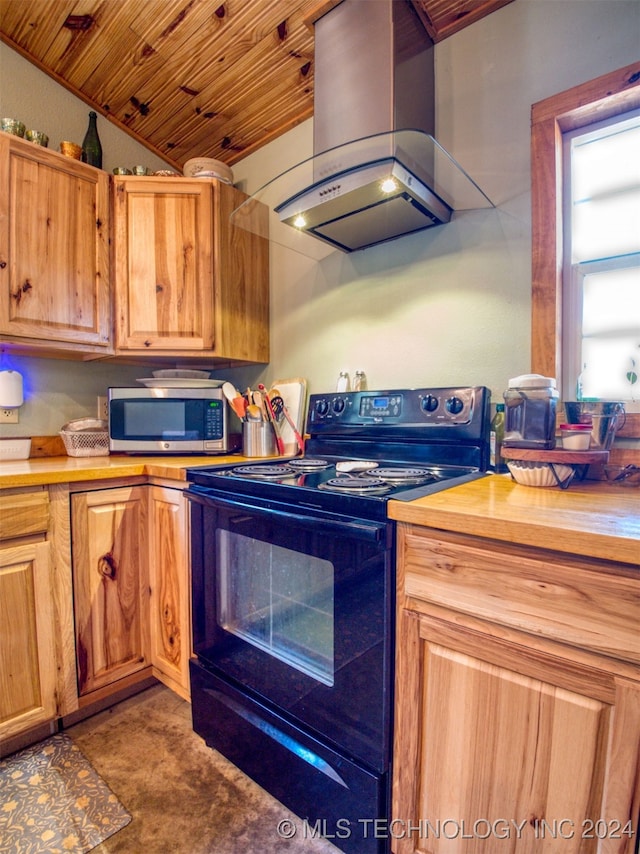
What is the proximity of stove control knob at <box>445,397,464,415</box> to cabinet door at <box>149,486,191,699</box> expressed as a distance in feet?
3.04

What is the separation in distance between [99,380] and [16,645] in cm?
123

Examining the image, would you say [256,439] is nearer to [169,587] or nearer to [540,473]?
[169,587]

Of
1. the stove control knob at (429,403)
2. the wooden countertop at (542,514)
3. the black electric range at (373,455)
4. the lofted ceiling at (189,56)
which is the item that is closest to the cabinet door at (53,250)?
the lofted ceiling at (189,56)

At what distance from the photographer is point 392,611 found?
0.90 metres

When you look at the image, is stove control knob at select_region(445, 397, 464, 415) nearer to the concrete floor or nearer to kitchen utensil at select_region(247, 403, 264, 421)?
kitchen utensil at select_region(247, 403, 264, 421)

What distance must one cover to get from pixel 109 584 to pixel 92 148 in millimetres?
1895

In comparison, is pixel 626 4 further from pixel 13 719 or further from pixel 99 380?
pixel 13 719

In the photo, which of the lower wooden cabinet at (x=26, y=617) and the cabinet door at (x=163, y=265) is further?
the cabinet door at (x=163, y=265)

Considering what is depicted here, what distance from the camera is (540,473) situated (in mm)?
1040

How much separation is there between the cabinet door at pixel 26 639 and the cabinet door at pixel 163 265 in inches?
36.9

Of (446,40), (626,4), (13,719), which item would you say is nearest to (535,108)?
(626,4)

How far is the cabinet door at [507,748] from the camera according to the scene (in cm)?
67

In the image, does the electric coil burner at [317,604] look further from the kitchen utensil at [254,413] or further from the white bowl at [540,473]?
the kitchen utensil at [254,413]

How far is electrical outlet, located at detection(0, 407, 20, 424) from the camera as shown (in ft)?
5.90
